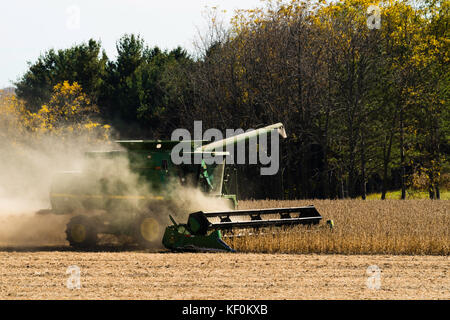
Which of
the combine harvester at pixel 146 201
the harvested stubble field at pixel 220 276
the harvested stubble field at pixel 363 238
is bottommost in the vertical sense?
the harvested stubble field at pixel 220 276

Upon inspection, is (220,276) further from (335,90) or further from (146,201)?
(335,90)

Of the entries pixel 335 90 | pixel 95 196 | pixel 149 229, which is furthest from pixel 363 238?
pixel 335 90

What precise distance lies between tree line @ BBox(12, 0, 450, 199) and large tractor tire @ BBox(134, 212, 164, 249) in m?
17.4

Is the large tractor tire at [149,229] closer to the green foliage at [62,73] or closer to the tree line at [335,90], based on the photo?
the tree line at [335,90]

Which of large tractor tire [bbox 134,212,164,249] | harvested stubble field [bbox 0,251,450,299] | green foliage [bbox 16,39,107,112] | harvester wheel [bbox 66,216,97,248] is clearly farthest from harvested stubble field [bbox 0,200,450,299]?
green foliage [bbox 16,39,107,112]

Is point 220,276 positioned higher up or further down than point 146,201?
further down

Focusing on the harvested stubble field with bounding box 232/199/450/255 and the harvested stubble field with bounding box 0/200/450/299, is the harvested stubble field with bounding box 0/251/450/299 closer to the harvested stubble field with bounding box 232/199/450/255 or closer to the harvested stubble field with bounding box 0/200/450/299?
the harvested stubble field with bounding box 0/200/450/299

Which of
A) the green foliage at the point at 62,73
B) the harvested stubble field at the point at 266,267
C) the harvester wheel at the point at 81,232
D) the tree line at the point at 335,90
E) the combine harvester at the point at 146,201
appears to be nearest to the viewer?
the harvested stubble field at the point at 266,267

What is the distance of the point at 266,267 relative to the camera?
32.6 feet

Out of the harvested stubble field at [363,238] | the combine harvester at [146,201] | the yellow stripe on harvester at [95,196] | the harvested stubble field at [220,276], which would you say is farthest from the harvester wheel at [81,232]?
the harvested stubble field at [363,238]

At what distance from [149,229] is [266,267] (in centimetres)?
376

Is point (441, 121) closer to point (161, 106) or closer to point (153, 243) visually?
point (161, 106)

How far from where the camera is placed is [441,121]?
32.0 metres

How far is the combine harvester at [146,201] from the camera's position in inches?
475
